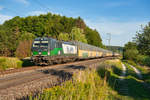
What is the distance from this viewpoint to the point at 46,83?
374 inches

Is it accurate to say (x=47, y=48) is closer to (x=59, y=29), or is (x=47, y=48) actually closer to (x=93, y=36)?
(x=59, y=29)

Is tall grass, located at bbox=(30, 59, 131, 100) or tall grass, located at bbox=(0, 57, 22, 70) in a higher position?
tall grass, located at bbox=(0, 57, 22, 70)

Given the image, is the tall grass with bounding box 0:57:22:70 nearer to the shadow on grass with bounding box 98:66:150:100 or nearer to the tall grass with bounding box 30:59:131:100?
the shadow on grass with bounding box 98:66:150:100

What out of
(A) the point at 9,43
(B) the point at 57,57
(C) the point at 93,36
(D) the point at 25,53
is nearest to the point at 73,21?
(C) the point at 93,36

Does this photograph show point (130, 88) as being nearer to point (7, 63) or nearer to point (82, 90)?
point (82, 90)

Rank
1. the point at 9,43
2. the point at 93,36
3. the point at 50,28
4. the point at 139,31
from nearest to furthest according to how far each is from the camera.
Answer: the point at 139,31 < the point at 9,43 < the point at 50,28 < the point at 93,36

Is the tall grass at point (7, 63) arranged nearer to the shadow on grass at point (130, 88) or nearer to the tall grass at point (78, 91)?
the shadow on grass at point (130, 88)

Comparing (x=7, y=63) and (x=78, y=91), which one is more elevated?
(x=7, y=63)

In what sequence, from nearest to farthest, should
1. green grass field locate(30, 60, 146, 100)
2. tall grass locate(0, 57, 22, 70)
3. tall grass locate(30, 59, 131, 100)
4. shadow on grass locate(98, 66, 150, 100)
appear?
1. tall grass locate(30, 59, 131, 100)
2. green grass field locate(30, 60, 146, 100)
3. shadow on grass locate(98, 66, 150, 100)
4. tall grass locate(0, 57, 22, 70)

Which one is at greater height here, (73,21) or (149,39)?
(73,21)

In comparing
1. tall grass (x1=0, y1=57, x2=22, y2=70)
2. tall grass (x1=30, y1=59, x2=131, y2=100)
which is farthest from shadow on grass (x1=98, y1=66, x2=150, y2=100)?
tall grass (x1=0, y1=57, x2=22, y2=70)

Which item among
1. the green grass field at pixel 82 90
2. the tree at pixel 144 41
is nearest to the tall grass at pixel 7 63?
the green grass field at pixel 82 90

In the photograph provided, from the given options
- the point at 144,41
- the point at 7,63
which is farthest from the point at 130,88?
the point at 7,63

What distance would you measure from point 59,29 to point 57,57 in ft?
159
